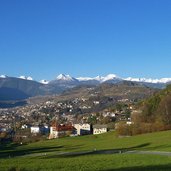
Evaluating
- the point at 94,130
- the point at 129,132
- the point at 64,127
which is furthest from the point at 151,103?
the point at 64,127

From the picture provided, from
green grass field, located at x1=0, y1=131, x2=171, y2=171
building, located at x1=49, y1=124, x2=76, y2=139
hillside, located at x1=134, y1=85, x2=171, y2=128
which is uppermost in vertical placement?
hillside, located at x1=134, y1=85, x2=171, y2=128

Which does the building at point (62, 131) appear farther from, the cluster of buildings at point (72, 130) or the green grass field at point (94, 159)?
the green grass field at point (94, 159)

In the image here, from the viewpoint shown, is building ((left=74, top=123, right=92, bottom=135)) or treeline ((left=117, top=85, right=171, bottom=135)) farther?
building ((left=74, top=123, right=92, bottom=135))

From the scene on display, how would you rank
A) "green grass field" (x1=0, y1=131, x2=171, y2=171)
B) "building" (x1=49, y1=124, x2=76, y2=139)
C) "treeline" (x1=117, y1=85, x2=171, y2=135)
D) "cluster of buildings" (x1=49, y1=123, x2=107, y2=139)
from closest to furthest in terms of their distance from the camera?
1. "green grass field" (x1=0, y1=131, x2=171, y2=171)
2. "treeline" (x1=117, y1=85, x2=171, y2=135)
3. "cluster of buildings" (x1=49, y1=123, x2=107, y2=139)
4. "building" (x1=49, y1=124, x2=76, y2=139)

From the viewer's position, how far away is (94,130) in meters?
166

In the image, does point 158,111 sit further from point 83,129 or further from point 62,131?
point 62,131

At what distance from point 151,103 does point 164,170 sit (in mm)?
94352

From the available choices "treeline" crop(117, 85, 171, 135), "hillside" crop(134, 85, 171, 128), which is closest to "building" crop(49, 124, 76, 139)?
"hillside" crop(134, 85, 171, 128)

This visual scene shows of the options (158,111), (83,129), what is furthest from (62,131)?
(158,111)

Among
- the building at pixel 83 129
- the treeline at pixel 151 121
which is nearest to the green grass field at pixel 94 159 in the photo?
the treeline at pixel 151 121

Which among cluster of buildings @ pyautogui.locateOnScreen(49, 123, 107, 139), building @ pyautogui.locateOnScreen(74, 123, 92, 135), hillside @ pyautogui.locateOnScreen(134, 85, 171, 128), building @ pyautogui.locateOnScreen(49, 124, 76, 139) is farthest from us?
Result: building @ pyautogui.locateOnScreen(74, 123, 92, 135)

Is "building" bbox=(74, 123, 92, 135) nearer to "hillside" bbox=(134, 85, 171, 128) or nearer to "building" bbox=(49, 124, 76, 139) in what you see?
"building" bbox=(49, 124, 76, 139)

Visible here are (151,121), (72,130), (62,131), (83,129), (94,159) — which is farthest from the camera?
(72,130)

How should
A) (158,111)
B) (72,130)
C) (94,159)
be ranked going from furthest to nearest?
(72,130) < (158,111) < (94,159)
